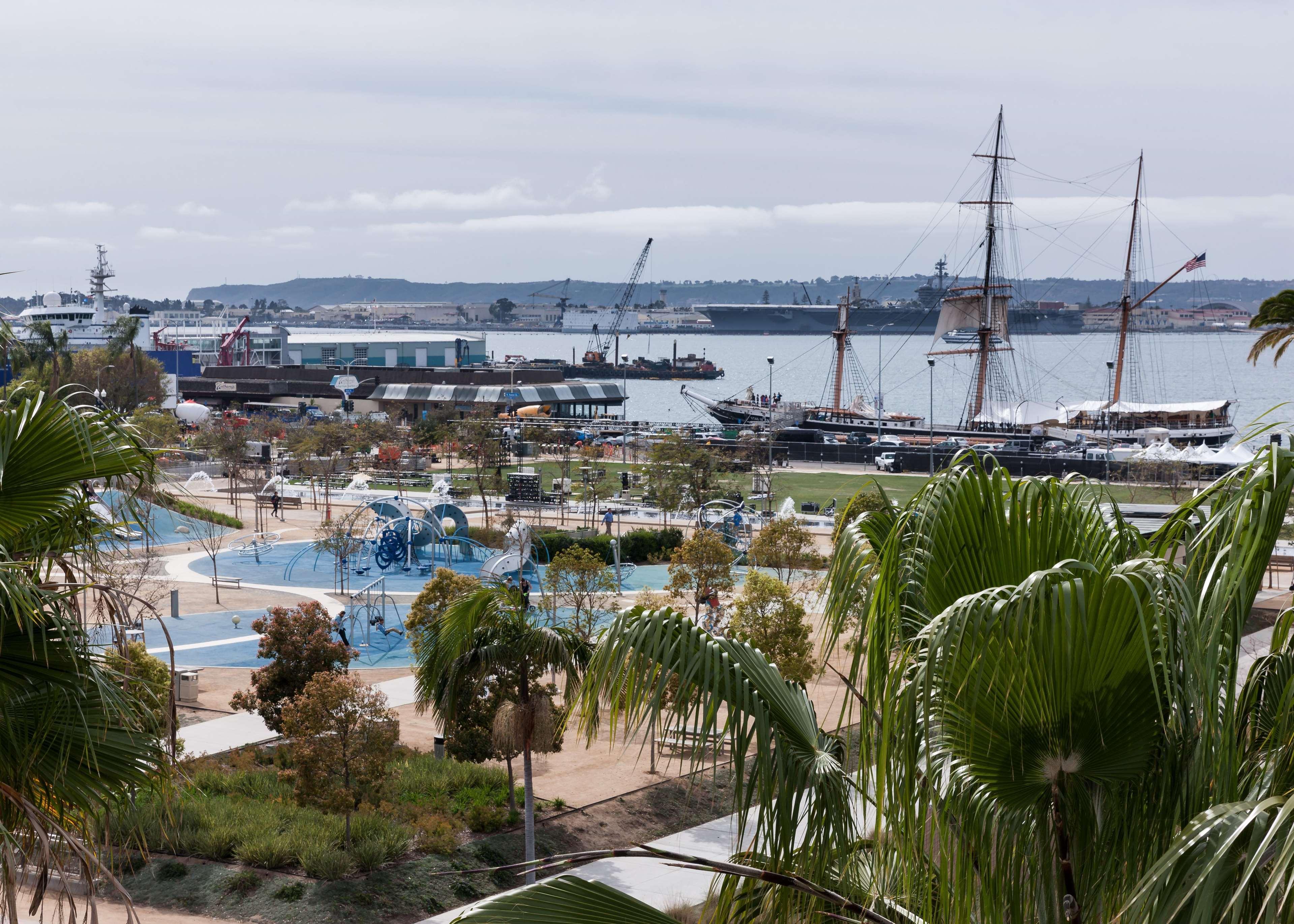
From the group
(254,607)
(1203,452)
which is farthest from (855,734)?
(1203,452)

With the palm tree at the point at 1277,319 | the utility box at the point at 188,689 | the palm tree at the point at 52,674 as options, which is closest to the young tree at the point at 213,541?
the utility box at the point at 188,689

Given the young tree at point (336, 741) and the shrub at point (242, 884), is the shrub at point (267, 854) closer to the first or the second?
the shrub at point (242, 884)

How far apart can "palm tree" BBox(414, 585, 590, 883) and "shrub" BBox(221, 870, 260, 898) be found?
3414 millimetres

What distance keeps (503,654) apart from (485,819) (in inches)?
115

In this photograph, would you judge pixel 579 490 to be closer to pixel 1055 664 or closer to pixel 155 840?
pixel 155 840

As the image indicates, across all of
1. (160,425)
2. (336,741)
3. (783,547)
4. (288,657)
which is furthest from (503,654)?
(160,425)

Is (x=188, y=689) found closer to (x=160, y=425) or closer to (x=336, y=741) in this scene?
(x=336, y=741)

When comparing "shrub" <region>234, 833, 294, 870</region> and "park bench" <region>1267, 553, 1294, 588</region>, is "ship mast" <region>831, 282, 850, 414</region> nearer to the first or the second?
"park bench" <region>1267, 553, 1294, 588</region>

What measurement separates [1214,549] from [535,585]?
35345 millimetres

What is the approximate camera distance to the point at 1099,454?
86188 mm

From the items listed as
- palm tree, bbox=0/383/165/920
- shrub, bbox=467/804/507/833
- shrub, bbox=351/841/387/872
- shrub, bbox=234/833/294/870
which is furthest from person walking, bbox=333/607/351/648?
palm tree, bbox=0/383/165/920

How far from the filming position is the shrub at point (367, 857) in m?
17.0

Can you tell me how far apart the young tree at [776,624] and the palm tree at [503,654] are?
5.08 metres

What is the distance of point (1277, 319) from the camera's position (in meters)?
17.3
